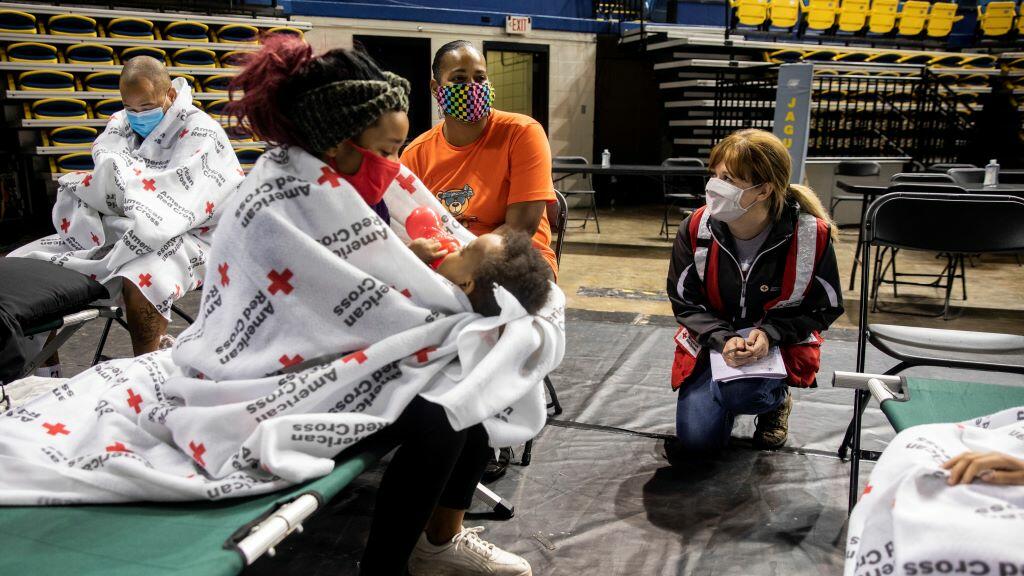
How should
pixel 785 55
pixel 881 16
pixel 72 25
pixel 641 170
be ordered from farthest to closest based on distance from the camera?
pixel 881 16
pixel 785 55
pixel 72 25
pixel 641 170

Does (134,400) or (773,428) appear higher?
(134,400)

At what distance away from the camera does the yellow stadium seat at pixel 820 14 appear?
11.2m

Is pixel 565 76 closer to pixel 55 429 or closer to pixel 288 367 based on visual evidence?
pixel 288 367

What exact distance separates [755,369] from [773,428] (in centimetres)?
40

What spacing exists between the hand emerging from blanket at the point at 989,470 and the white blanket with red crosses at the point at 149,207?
2381 millimetres

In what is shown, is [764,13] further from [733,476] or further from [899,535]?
[899,535]

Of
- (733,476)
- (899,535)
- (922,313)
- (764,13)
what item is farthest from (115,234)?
(764,13)

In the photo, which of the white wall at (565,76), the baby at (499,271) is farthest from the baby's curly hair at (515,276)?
the white wall at (565,76)

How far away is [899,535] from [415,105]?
9.68m

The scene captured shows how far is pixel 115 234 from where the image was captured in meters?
2.52

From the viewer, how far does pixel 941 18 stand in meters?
12.1

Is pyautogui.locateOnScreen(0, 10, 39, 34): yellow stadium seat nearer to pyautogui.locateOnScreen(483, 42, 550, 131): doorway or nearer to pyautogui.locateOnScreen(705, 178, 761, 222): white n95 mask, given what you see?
pyautogui.locateOnScreen(483, 42, 550, 131): doorway

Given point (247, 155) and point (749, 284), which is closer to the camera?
point (749, 284)

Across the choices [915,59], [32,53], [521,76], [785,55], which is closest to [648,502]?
[32,53]
